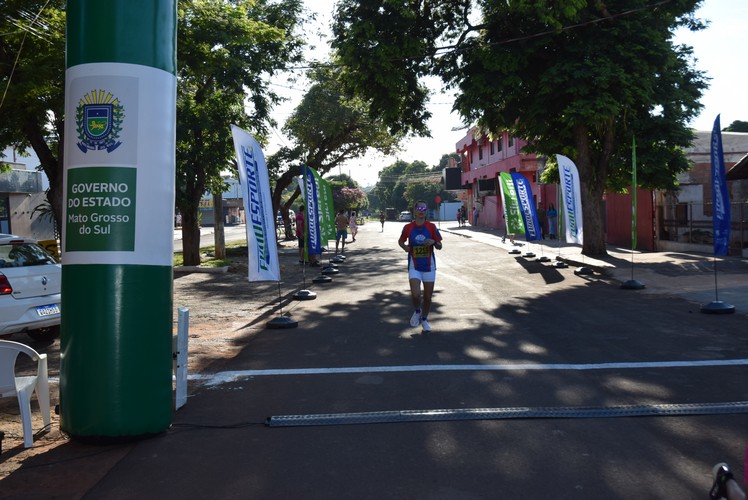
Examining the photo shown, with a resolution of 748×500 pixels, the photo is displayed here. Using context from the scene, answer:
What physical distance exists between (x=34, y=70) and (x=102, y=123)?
8895 mm

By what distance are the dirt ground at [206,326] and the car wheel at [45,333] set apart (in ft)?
0.38

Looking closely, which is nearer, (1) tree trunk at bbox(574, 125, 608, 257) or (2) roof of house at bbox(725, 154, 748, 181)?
(2) roof of house at bbox(725, 154, 748, 181)

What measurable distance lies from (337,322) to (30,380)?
231 inches

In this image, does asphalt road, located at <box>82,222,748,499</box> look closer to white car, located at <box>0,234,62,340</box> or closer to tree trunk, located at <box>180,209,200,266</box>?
white car, located at <box>0,234,62,340</box>

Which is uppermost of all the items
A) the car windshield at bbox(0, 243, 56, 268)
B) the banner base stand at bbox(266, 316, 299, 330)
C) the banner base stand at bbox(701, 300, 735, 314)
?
the car windshield at bbox(0, 243, 56, 268)

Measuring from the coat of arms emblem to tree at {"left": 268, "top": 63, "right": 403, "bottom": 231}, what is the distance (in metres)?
25.0

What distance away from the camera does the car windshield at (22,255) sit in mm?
8695

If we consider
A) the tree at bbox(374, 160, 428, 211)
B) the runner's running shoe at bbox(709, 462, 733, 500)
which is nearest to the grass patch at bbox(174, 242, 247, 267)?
the runner's running shoe at bbox(709, 462, 733, 500)

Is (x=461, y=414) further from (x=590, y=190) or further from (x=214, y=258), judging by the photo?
(x=214, y=258)

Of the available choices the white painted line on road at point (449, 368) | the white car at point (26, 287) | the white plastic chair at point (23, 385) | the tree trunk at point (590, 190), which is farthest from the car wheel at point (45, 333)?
the tree trunk at point (590, 190)

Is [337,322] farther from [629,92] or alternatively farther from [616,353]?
[629,92]

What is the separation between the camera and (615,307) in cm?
1160

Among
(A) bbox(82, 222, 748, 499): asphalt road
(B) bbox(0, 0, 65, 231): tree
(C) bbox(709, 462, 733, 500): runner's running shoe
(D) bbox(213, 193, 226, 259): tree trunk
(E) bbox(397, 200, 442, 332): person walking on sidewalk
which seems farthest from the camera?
(D) bbox(213, 193, 226, 259): tree trunk

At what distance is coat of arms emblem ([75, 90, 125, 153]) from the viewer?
16.2 feet
